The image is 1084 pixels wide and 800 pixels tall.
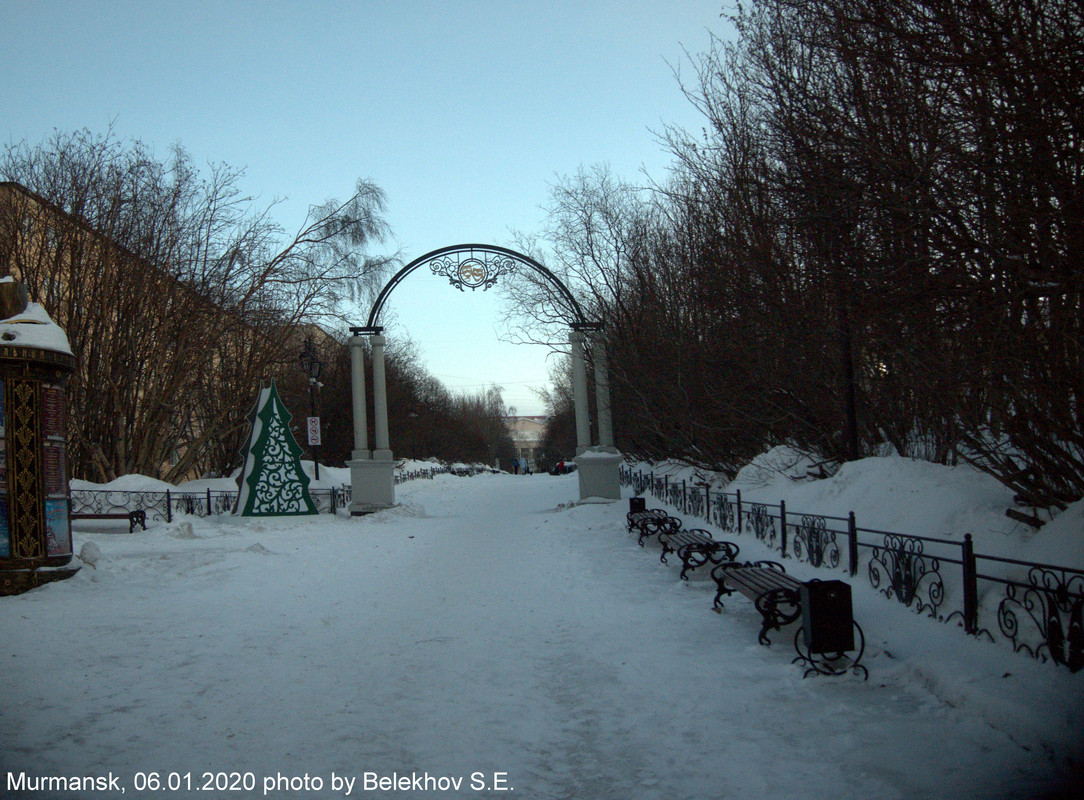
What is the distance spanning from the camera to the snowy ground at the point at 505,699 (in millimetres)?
3889

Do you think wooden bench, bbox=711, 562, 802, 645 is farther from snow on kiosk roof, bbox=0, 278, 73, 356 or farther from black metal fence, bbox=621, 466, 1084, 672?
snow on kiosk roof, bbox=0, 278, 73, 356

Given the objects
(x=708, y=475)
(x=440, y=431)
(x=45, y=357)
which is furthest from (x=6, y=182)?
(x=440, y=431)

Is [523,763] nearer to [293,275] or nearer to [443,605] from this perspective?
[443,605]

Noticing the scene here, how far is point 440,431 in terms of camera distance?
2689 inches

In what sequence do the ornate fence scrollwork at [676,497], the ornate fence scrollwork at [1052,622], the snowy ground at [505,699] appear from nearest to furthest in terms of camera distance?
the snowy ground at [505,699]
the ornate fence scrollwork at [1052,622]
the ornate fence scrollwork at [676,497]

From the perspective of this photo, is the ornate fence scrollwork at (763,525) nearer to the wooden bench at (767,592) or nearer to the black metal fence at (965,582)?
the black metal fence at (965,582)

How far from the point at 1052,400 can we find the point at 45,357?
9934 mm

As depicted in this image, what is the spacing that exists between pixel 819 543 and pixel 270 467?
13.3 metres

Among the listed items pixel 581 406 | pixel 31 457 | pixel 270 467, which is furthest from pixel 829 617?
pixel 581 406

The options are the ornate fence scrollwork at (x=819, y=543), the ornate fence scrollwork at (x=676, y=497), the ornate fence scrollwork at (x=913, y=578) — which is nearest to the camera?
the ornate fence scrollwork at (x=913, y=578)

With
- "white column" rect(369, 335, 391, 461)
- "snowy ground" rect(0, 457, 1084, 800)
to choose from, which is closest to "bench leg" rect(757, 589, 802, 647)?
"snowy ground" rect(0, 457, 1084, 800)

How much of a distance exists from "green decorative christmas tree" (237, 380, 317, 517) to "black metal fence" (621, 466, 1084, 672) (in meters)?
11.8

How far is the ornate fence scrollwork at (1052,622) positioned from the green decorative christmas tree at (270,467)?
15330 mm

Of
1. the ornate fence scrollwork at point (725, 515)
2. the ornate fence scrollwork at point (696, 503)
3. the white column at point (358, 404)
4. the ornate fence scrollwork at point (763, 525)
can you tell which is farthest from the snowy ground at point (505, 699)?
the white column at point (358, 404)
